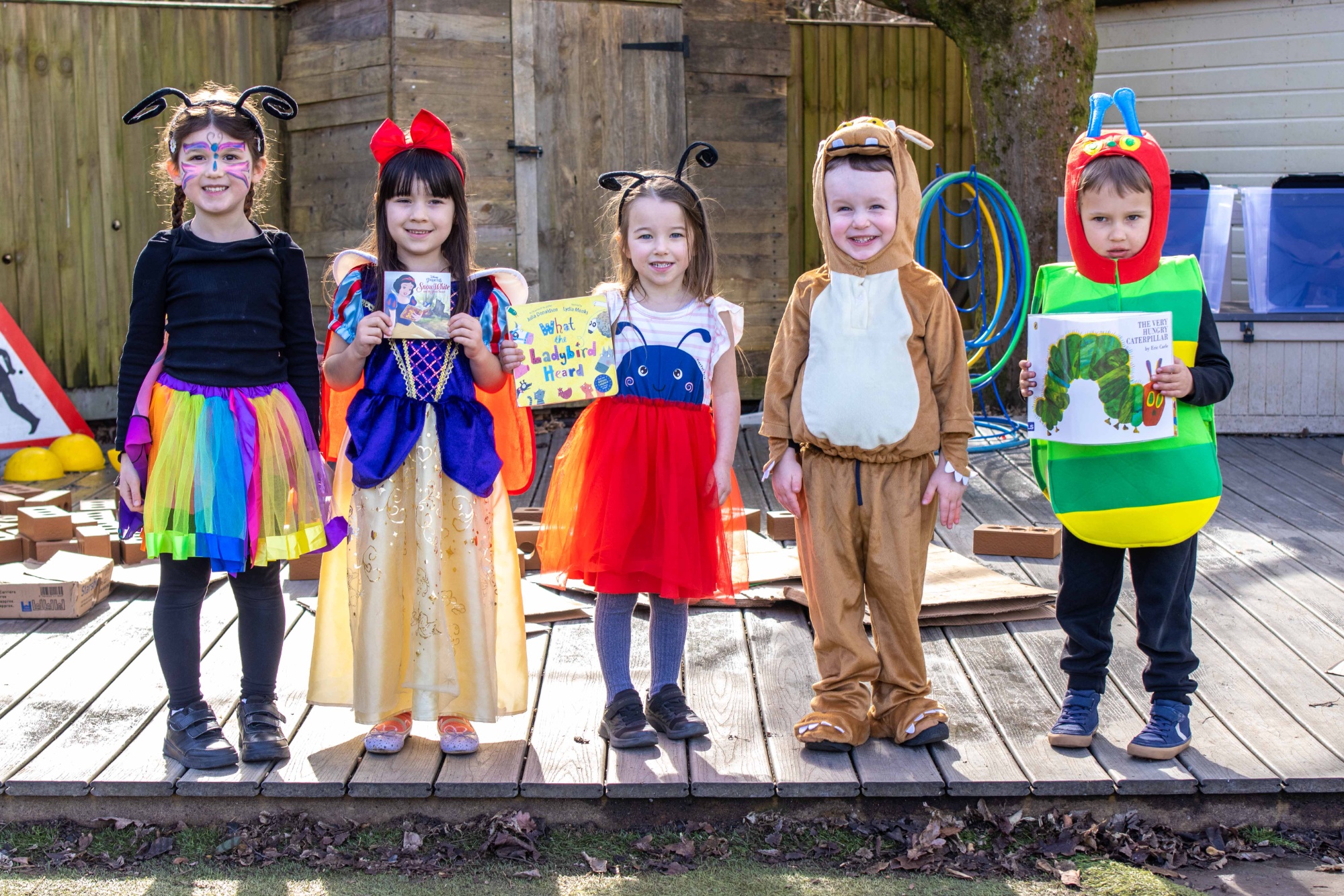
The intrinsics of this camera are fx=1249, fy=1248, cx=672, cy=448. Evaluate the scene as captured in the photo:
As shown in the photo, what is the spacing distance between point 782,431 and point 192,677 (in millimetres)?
1525

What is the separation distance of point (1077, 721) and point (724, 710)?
872 millimetres

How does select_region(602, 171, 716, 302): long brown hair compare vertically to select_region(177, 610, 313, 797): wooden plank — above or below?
above

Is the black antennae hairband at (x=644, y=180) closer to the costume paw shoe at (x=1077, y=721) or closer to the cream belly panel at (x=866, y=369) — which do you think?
the cream belly panel at (x=866, y=369)

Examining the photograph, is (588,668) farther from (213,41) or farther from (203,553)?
(213,41)

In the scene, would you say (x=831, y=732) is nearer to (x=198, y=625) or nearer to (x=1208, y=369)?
(x=1208, y=369)

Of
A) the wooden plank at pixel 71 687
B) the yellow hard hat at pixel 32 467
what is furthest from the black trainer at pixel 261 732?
the yellow hard hat at pixel 32 467

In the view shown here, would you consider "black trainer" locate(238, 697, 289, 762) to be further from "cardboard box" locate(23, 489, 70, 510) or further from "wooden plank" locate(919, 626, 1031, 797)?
"cardboard box" locate(23, 489, 70, 510)

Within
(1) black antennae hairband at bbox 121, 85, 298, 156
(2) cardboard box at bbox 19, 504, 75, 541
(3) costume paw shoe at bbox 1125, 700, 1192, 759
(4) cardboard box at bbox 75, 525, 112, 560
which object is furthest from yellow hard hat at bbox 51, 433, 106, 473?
(3) costume paw shoe at bbox 1125, 700, 1192, 759

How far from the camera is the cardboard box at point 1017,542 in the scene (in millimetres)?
4648

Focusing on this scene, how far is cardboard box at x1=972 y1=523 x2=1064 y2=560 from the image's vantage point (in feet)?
15.3

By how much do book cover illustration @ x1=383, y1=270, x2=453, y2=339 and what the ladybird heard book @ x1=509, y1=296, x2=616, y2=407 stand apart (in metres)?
0.19

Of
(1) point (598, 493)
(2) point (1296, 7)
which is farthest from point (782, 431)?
(2) point (1296, 7)

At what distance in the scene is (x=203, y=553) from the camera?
2.81m

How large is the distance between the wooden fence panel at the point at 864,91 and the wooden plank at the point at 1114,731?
457 centimetres
